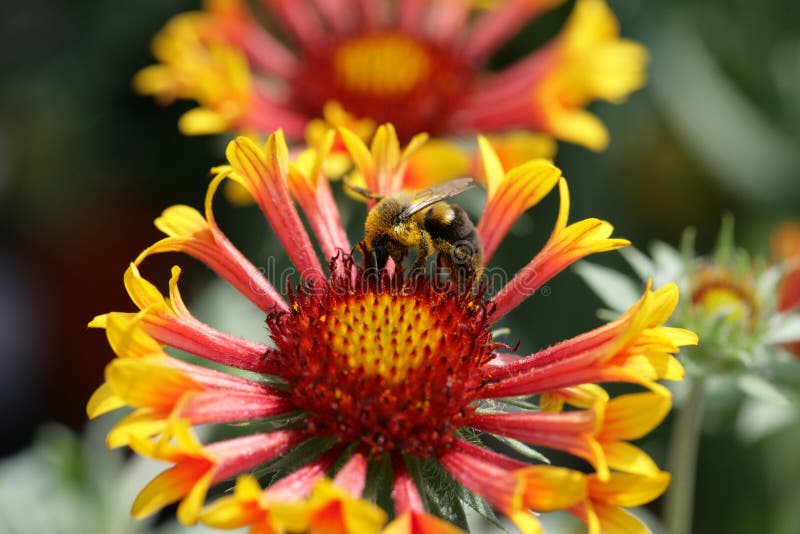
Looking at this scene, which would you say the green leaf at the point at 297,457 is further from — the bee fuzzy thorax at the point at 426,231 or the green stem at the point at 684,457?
the green stem at the point at 684,457

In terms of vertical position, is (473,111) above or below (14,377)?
above

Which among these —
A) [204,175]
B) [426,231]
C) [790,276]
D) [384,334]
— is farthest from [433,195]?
[204,175]

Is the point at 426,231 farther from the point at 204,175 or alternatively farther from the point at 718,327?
the point at 204,175

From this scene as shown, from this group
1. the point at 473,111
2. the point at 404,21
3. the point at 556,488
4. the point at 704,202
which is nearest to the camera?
the point at 556,488

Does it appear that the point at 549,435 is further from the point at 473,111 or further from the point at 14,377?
the point at 14,377

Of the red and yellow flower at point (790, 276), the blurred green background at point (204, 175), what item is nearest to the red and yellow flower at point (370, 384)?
the red and yellow flower at point (790, 276)

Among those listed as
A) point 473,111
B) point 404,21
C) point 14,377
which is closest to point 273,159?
point 473,111

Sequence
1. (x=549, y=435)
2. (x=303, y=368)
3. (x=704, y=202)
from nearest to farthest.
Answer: (x=549, y=435)
(x=303, y=368)
(x=704, y=202)
